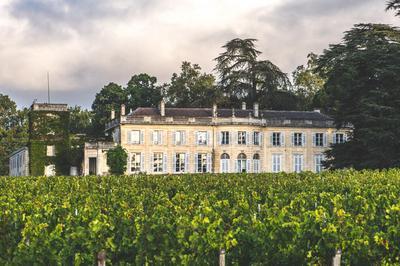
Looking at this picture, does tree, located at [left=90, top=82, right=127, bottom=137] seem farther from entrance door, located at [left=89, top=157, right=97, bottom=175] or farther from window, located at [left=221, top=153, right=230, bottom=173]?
window, located at [left=221, top=153, right=230, bottom=173]

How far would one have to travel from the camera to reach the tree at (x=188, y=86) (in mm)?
80062

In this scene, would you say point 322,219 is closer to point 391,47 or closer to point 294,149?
point 391,47

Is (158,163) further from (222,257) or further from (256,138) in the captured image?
(222,257)

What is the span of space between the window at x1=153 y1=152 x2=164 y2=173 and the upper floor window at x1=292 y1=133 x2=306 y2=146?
13172 mm

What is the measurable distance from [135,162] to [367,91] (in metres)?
26.4

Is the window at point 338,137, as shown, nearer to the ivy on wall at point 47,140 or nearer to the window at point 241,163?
the window at point 241,163

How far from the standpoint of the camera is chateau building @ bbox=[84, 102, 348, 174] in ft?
216

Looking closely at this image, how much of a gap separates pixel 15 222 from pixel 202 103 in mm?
62924

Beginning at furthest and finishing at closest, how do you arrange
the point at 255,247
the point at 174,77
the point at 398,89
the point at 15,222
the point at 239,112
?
1. the point at 174,77
2. the point at 239,112
3. the point at 398,89
4. the point at 15,222
5. the point at 255,247

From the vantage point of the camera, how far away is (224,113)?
Answer: 69.3 m

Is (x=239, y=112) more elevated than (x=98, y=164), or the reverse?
(x=239, y=112)

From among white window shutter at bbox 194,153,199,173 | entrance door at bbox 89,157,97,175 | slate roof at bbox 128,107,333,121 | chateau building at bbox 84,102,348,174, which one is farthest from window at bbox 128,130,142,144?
white window shutter at bbox 194,153,199,173

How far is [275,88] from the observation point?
245 feet

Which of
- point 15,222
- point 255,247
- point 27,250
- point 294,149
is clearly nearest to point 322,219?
point 255,247
